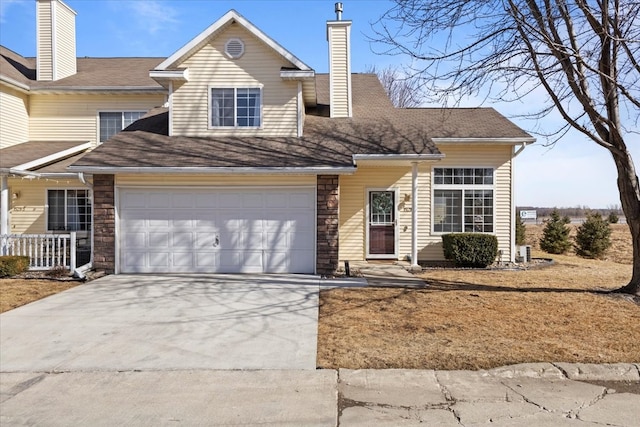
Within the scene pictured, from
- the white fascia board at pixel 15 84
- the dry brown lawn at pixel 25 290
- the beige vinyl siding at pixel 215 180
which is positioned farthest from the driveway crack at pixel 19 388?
the white fascia board at pixel 15 84

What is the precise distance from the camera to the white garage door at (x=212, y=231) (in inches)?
463

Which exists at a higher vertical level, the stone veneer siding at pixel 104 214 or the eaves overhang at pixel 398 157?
the eaves overhang at pixel 398 157

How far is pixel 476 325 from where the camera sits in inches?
A: 281

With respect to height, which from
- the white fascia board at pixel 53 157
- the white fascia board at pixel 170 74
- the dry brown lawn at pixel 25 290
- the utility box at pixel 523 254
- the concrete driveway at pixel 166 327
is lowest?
the concrete driveway at pixel 166 327

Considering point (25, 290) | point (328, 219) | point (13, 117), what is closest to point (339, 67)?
point (328, 219)

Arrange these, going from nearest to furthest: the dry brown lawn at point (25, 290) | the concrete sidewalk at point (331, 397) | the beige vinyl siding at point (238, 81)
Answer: the concrete sidewalk at point (331, 397) < the dry brown lawn at point (25, 290) < the beige vinyl siding at point (238, 81)

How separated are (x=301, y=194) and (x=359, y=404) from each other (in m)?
7.61

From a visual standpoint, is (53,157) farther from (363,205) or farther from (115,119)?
(363,205)

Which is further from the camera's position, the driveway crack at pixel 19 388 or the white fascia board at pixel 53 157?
the white fascia board at pixel 53 157

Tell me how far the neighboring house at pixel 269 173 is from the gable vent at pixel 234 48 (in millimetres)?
28

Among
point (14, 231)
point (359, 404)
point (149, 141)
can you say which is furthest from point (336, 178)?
point (14, 231)

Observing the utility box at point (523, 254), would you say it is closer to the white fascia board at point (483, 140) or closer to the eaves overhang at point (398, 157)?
the white fascia board at point (483, 140)

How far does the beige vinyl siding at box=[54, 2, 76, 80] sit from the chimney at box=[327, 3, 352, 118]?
33.9 ft

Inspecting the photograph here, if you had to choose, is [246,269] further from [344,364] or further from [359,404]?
[359,404]
